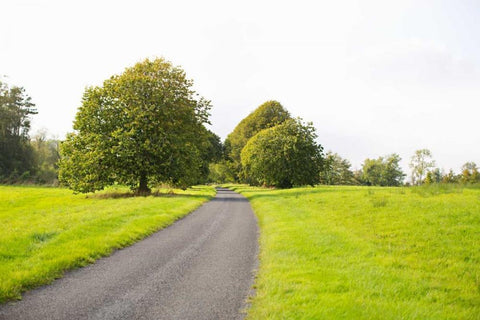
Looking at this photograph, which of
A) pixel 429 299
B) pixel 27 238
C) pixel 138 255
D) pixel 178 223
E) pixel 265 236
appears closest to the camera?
pixel 429 299

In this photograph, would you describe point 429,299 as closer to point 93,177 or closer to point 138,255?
point 138,255

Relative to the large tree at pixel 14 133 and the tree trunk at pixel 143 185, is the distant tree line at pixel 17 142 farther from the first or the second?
the tree trunk at pixel 143 185

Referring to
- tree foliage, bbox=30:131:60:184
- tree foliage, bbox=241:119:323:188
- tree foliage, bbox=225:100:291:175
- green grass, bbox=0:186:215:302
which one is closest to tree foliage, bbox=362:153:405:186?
tree foliage, bbox=225:100:291:175

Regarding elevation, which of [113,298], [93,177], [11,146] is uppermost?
[11,146]

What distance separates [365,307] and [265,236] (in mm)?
7499

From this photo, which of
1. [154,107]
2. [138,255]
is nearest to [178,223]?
[138,255]

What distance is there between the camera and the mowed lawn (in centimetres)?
616

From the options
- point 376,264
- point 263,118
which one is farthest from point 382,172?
point 376,264

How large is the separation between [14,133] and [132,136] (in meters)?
50.0

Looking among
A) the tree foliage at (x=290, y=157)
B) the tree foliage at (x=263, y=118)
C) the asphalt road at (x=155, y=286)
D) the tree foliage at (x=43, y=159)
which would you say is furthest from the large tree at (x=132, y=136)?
the tree foliage at (x=263, y=118)

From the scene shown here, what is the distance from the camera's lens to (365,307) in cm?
608

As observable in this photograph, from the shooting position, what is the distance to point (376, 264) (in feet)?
29.7

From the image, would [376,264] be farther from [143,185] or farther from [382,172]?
[382,172]

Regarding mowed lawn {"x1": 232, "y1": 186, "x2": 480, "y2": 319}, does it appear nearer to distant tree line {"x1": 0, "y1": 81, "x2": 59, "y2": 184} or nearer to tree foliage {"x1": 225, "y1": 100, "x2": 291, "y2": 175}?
tree foliage {"x1": 225, "y1": 100, "x2": 291, "y2": 175}
